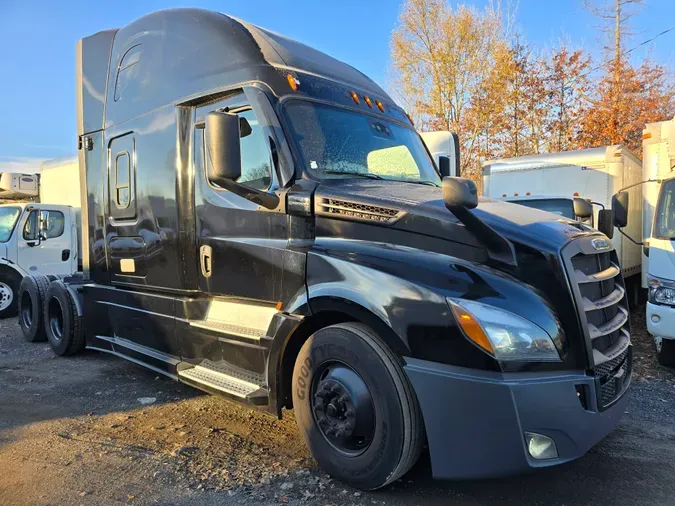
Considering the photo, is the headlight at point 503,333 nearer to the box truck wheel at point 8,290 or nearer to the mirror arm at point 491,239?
the mirror arm at point 491,239

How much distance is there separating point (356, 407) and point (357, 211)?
118 centimetres

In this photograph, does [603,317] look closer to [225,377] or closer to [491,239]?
[491,239]

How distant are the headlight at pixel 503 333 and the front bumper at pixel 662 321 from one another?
351 cm

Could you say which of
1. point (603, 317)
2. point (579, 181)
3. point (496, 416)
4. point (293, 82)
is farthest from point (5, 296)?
point (579, 181)

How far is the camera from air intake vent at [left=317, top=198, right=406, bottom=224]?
3012 mm

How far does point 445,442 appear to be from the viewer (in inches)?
104

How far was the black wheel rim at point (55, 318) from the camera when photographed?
21.6ft

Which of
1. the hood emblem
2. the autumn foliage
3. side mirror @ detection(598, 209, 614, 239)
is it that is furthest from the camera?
the autumn foliage

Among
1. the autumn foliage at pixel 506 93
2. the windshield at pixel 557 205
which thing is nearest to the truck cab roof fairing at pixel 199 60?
the windshield at pixel 557 205

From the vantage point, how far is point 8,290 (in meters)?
9.55

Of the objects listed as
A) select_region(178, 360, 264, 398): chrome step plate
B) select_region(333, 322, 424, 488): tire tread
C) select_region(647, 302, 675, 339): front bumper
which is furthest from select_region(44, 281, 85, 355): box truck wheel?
select_region(647, 302, 675, 339): front bumper

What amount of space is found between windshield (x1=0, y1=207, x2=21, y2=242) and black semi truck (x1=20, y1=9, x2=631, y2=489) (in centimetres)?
583

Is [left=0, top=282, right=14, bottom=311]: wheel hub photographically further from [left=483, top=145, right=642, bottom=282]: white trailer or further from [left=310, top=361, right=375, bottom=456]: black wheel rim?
[left=483, top=145, right=642, bottom=282]: white trailer

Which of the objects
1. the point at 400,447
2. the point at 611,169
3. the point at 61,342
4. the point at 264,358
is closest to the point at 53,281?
the point at 61,342
